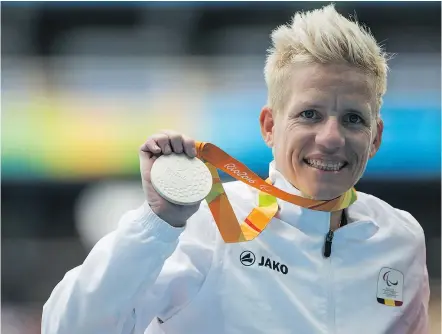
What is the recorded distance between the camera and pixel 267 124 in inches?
85.8

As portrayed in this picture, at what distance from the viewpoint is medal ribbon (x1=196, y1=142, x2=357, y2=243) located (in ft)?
6.24

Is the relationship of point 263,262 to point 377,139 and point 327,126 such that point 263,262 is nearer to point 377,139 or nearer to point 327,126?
point 327,126

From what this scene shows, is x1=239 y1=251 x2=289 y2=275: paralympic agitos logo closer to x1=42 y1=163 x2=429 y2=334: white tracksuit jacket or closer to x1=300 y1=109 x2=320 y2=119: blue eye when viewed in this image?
x1=42 y1=163 x2=429 y2=334: white tracksuit jacket

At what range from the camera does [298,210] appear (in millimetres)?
2051

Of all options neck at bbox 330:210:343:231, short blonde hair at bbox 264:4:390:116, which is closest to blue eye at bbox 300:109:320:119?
short blonde hair at bbox 264:4:390:116

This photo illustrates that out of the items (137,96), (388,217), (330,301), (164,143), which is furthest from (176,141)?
(137,96)

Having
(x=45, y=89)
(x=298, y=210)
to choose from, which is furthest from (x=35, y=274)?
(x=298, y=210)

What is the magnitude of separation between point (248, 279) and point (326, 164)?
39 centimetres

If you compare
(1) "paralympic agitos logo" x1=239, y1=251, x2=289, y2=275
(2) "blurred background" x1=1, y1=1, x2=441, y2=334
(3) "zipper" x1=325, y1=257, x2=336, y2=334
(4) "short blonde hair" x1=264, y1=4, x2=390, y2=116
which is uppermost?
(4) "short blonde hair" x1=264, y1=4, x2=390, y2=116

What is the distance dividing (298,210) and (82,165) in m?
4.16

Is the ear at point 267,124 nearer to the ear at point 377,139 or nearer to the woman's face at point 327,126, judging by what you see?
the woman's face at point 327,126

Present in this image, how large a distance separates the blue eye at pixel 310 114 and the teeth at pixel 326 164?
12 cm

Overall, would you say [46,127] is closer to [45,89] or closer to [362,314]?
[45,89]

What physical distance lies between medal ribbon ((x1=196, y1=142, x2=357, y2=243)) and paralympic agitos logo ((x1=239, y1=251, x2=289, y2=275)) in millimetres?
60
